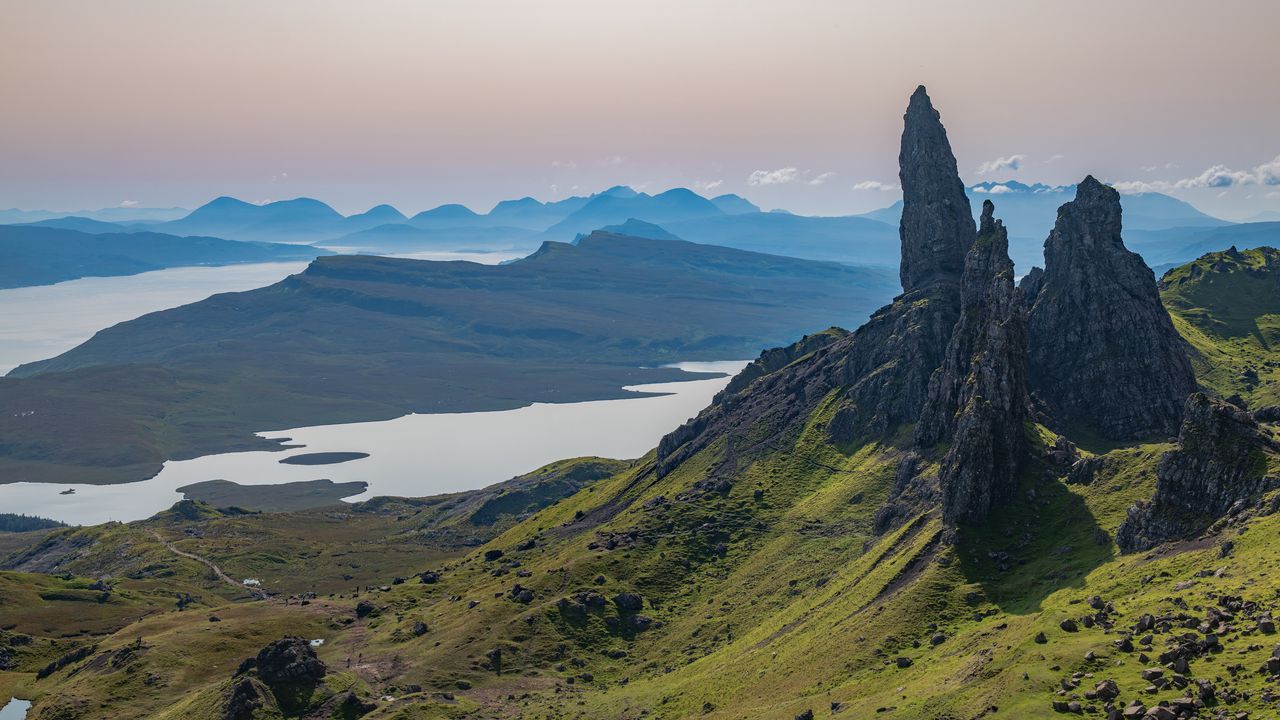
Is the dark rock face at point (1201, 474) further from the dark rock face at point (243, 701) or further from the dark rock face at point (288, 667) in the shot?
the dark rock face at point (243, 701)

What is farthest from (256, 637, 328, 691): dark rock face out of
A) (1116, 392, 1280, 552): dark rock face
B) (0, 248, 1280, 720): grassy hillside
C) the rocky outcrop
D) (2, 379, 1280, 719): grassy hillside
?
(1116, 392, 1280, 552): dark rock face

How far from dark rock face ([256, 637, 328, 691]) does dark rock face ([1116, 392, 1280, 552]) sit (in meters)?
118

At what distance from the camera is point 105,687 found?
187625mm

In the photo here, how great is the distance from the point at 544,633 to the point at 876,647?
229ft

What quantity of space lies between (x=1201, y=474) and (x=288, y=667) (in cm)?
13040

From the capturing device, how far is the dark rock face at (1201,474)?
12488cm

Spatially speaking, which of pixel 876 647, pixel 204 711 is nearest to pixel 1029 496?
pixel 876 647

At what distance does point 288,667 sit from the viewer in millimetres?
167500

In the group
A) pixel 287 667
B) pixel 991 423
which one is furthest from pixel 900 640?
pixel 287 667

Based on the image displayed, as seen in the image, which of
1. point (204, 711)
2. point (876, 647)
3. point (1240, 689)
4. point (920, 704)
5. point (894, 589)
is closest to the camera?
point (1240, 689)

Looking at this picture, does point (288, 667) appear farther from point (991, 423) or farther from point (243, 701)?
point (991, 423)

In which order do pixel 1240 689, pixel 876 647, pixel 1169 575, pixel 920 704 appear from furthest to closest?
pixel 876 647 < pixel 1169 575 < pixel 920 704 < pixel 1240 689

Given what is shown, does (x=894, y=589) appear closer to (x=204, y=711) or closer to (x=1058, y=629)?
(x=1058, y=629)

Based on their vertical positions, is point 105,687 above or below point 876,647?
below
